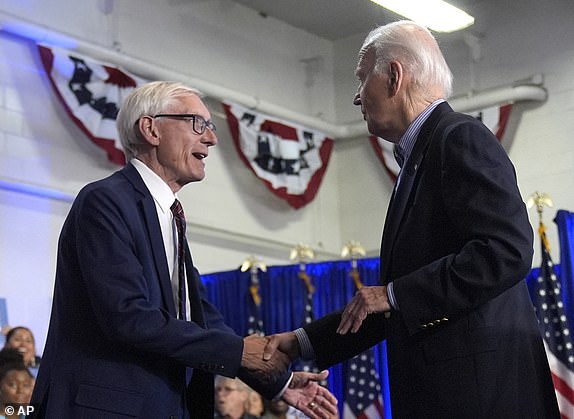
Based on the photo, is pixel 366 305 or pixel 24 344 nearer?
pixel 366 305

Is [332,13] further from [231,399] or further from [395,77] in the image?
[395,77]

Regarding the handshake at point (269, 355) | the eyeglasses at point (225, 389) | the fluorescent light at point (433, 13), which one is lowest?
the eyeglasses at point (225, 389)

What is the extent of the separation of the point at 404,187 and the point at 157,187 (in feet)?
2.91

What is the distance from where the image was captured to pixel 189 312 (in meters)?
3.37

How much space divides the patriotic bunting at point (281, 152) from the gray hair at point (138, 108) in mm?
6454

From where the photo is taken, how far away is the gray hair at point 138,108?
3.52 metres

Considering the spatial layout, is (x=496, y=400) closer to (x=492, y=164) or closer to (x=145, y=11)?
(x=492, y=164)

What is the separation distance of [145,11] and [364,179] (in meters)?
3.12

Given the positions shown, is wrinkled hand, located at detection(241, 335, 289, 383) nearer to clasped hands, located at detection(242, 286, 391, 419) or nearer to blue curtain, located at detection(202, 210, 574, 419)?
clasped hands, located at detection(242, 286, 391, 419)

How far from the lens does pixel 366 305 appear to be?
279 cm

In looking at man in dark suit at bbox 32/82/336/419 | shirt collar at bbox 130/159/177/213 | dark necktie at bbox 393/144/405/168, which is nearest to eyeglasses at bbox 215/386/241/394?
man in dark suit at bbox 32/82/336/419

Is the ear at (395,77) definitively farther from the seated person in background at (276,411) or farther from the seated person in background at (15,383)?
the seated person in background at (276,411)

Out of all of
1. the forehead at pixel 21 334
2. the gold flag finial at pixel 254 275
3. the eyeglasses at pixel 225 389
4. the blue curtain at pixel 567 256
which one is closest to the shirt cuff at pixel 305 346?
the blue curtain at pixel 567 256

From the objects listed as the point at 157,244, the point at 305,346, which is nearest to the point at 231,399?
the point at 305,346
